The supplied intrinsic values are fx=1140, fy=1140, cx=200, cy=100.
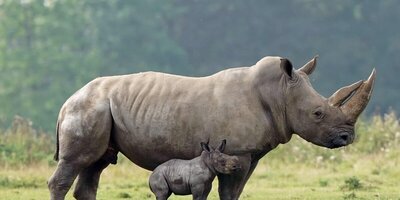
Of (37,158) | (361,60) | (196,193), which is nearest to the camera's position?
(196,193)

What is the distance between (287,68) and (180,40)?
51644 mm

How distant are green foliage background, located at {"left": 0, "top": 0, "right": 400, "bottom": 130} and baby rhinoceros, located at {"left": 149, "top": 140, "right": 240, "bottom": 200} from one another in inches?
1744

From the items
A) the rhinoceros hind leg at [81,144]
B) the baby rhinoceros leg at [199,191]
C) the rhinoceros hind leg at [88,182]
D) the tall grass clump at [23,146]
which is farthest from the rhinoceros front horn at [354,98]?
the tall grass clump at [23,146]

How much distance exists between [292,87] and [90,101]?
2.28 metres

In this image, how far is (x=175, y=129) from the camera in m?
12.6

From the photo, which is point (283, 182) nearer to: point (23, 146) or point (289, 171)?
point (289, 171)

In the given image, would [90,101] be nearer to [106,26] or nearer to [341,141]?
[341,141]

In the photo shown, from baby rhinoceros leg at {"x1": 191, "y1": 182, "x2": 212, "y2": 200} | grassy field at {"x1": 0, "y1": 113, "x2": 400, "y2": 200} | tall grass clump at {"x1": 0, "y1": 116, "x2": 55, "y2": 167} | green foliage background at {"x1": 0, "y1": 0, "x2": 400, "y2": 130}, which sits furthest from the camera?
green foliage background at {"x1": 0, "y1": 0, "x2": 400, "y2": 130}

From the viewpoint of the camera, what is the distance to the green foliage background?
5888 centimetres

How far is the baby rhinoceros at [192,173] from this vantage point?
12211mm

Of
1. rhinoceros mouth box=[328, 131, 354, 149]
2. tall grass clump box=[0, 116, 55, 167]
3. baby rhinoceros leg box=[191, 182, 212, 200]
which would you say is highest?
rhinoceros mouth box=[328, 131, 354, 149]

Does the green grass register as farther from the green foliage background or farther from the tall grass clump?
the green foliage background

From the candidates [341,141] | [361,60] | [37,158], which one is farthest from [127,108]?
[361,60]

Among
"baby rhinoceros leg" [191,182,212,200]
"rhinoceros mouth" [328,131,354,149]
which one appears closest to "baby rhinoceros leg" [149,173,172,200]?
"baby rhinoceros leg" [191,182,212,200]
